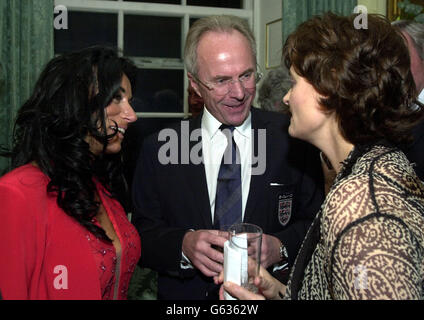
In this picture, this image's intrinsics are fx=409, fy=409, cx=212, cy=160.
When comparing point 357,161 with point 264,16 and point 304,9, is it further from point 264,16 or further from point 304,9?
point 264,16

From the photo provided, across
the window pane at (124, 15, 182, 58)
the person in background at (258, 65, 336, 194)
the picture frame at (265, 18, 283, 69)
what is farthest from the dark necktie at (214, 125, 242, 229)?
the window pane at (124, 15, 182, 58)

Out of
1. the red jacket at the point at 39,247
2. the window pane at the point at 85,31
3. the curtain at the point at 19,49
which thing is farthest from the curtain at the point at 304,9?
→ the red jacket at the point at 39,247

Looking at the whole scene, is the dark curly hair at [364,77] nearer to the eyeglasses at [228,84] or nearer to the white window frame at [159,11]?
the eyeglasses at [228,84]

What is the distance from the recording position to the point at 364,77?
3.51 feet

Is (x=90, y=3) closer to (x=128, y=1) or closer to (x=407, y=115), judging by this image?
(x=128, y=1)

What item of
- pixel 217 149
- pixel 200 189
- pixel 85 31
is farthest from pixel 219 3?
pixel 200 189

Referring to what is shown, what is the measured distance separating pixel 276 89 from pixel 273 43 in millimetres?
1272

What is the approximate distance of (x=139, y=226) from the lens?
1820 millimetres

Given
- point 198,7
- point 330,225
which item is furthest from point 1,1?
point 330,225

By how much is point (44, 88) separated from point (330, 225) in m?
1.11

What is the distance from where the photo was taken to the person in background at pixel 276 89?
283 centimetres

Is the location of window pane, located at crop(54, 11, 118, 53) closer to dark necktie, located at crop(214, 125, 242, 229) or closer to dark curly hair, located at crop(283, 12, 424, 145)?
dark necktie, located at crop(214, 125, 242, 229)

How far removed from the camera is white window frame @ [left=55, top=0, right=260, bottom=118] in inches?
151

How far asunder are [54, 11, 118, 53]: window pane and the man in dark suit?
232 centimetres
